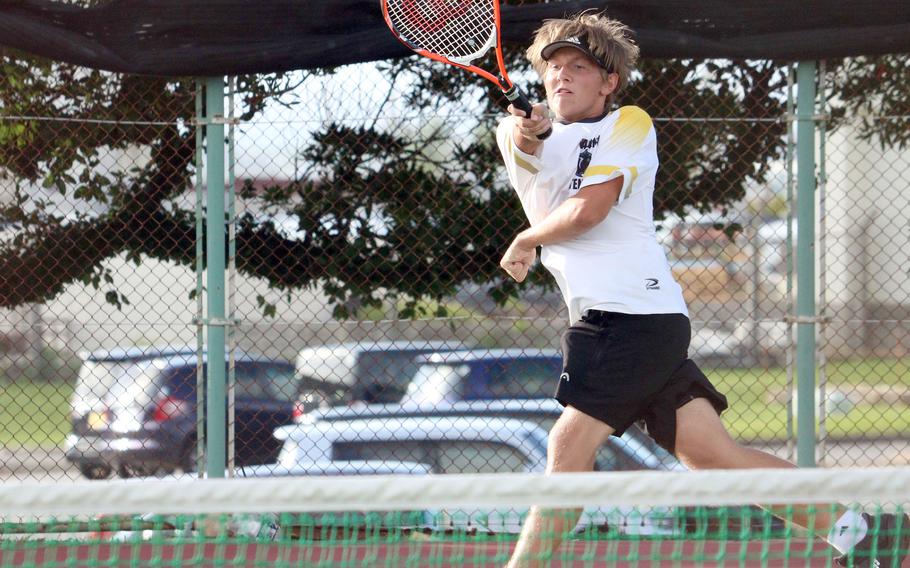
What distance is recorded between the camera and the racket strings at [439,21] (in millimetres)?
4047

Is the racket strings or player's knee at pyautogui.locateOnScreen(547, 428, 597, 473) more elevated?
the racket strings

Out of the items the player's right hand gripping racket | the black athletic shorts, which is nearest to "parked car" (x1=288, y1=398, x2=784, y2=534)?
the player's right hand gripping racket

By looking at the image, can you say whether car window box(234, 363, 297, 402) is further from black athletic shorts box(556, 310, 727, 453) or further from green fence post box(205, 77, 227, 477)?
black athletic shorts box(556, 310, 727, 453)

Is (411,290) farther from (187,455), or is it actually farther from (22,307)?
(187,455)

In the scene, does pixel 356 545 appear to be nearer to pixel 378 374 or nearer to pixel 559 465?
pixel 559 465

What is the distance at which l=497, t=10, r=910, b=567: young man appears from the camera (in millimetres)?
3090

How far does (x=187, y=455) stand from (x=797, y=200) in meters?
5.68

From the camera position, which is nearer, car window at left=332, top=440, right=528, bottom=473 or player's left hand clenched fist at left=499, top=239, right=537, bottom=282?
player's left hand clenched fist at left=499, top=239, right=537, bottom=282

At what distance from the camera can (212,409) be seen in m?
4.60

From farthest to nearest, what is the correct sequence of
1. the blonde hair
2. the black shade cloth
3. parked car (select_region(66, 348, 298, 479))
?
parked car (select_region(66, 348, 298, 479)), the black shade cloth, the blonde hair

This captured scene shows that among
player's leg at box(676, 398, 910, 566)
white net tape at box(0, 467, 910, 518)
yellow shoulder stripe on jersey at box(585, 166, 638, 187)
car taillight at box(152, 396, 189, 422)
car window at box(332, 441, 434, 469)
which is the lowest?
car taillight at box(152, 396, 189, 422)

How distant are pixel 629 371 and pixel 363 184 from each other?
2.34 metres

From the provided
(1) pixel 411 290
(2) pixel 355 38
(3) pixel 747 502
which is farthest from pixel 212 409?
(3) pixel 747 502

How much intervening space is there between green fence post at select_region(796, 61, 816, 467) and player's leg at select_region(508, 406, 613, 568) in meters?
1.76
